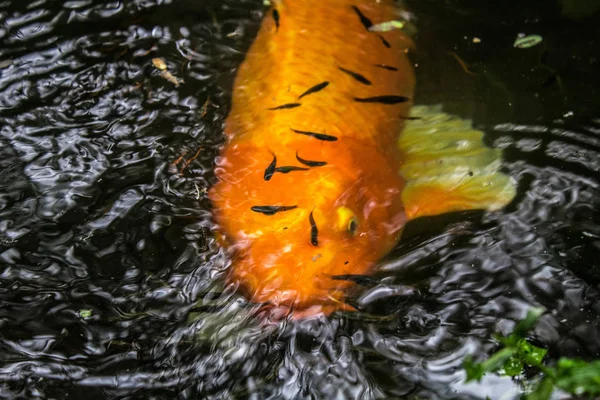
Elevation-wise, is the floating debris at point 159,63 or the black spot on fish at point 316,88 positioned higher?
the black spot on fish at point 316,88

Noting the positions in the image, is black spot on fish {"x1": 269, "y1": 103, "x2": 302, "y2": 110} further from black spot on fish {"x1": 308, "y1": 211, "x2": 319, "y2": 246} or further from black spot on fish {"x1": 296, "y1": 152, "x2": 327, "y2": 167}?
black spot on fish {"x1": 308, "y1": 211, "x2": 319, "y2": 246}

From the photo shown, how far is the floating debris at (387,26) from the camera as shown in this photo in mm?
3811

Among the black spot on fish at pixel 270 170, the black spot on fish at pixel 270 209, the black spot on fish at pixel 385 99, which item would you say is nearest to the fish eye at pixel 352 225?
the black spot on fish at pixel 270 209

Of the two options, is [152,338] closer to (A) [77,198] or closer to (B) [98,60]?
(A) [77,198]

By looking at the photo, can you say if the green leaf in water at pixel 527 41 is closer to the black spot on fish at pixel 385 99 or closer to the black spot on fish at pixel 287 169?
the black spot on fish at pixel 385 99

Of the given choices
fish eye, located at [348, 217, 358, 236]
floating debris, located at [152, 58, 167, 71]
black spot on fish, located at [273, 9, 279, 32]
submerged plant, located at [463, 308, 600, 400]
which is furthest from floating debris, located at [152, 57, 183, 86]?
submerged plant, located at [463, 308, 600, 400]

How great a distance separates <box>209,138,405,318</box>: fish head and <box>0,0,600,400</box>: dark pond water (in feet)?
0.34

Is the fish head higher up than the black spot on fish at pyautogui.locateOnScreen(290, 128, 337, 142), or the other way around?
the black spot on fish at pyautogui.locateOnScreen(290, 128, 337, 142)

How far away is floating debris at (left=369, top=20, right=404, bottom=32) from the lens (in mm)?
3811

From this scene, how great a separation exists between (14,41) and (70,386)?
2.52 metres

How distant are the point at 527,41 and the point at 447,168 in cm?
117

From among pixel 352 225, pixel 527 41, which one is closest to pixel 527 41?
pixel 527 41

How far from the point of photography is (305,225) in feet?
8.80

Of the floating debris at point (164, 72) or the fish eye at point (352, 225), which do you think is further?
the floating debris at point (164, 72)
